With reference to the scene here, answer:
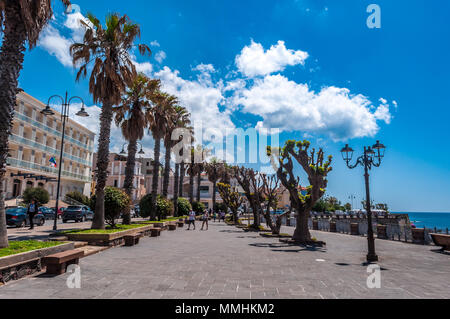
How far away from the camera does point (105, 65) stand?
13938 millimetres

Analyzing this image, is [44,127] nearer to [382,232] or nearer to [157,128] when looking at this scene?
[157,128]

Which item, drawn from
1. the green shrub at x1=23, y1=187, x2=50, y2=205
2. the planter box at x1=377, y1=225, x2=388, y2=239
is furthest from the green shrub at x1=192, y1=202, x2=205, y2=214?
the planter box at x1=377, y1=225, x2=388, y2=239

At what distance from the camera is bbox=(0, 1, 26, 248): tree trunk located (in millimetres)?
7695

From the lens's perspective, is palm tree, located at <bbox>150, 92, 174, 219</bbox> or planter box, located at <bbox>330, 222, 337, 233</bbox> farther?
planter box, located at <bbox>330, 222, 337, 233</bbox>

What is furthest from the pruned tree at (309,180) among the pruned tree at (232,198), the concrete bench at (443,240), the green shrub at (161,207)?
the pruned tree at (232,198)

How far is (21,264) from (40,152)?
126 feet

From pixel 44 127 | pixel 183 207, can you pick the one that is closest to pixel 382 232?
pixel 183 207

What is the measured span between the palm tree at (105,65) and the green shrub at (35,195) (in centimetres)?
2256

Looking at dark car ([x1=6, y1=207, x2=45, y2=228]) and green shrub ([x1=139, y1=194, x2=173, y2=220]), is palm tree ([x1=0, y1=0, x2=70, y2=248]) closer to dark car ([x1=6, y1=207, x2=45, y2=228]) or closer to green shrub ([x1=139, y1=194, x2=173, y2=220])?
dark car ([x1=6, y1=207, x2=45, y2=228])

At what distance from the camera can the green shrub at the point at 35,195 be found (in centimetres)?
3183

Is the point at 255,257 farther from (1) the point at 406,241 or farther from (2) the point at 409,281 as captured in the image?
(1) the point at 406,241

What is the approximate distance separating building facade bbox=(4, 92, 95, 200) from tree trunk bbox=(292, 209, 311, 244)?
27737mm

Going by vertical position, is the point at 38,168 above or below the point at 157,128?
below

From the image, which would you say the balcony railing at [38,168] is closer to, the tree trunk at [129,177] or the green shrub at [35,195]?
the green shrub at [35,195]
